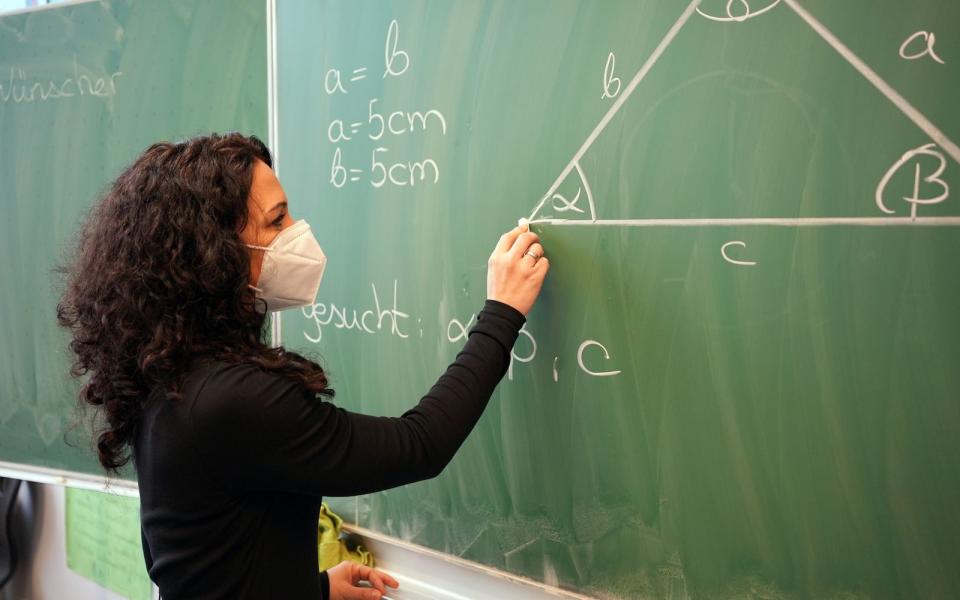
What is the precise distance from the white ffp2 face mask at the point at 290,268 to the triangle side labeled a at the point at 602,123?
377mm

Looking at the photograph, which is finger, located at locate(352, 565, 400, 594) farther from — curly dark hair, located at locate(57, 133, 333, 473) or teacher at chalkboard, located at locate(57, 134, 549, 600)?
curly dark hair, located at locate(57, 133, 333, 473)

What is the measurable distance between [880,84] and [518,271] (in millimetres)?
564

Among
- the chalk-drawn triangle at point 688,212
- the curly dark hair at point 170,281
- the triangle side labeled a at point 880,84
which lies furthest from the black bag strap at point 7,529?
the triangle side labeled a at point 880,84

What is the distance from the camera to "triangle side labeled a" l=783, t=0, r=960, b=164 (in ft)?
2.79

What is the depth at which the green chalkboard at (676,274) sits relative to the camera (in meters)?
0.89

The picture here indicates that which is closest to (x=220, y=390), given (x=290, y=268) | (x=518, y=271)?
(x=290, y=268)

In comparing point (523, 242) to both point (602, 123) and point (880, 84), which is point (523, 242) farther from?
point (880, 84)

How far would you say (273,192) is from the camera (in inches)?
40.3

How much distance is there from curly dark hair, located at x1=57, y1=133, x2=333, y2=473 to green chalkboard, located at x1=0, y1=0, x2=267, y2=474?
719 millimetres

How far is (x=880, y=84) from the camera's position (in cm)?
88

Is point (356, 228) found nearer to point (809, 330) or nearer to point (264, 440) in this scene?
point (264, 440)

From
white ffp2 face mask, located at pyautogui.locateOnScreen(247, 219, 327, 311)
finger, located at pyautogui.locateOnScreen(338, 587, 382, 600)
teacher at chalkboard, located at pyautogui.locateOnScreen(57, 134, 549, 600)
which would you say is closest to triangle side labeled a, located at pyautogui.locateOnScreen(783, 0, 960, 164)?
teacher at chalkboard, located at pyautogui.locateOnScreen(57, 134, 549, 600)

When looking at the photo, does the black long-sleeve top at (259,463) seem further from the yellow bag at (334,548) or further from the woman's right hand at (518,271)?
the yellow bag at (334,548)

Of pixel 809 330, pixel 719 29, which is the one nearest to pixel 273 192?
pixel 719 29
